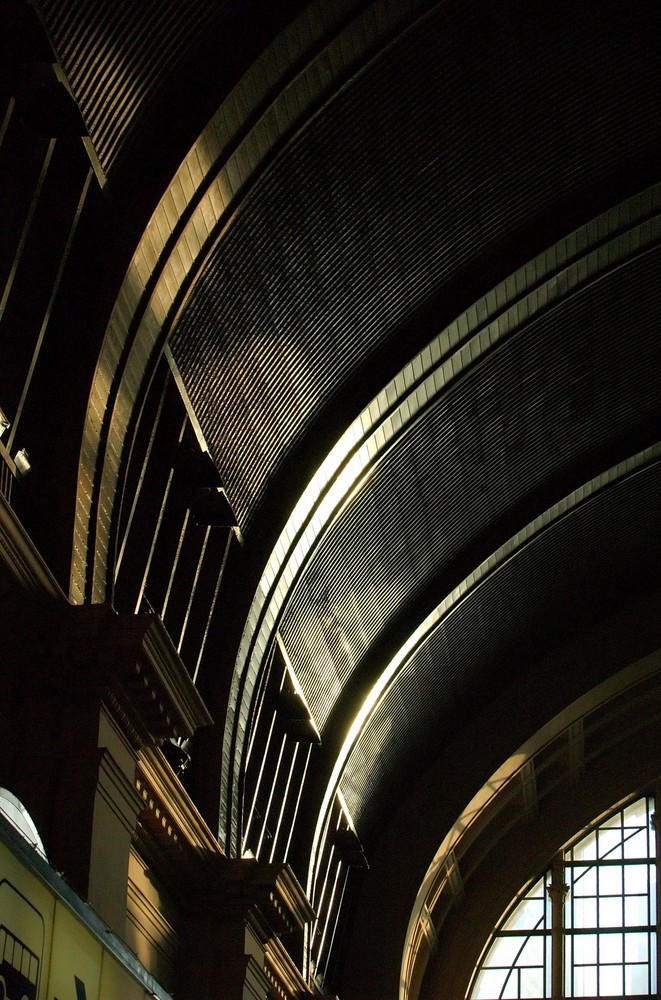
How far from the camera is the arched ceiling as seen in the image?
10.3 metres

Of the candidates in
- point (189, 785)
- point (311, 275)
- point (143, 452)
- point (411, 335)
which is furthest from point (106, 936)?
point (411, 335)

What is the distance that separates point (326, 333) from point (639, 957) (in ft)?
36.6

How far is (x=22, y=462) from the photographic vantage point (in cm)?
912

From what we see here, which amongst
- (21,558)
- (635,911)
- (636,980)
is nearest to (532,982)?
(636,980)

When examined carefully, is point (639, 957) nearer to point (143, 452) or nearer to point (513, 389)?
point (513, 389)

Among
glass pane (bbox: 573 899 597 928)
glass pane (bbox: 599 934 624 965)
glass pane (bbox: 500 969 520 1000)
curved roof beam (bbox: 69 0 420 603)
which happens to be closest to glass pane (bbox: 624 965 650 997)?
glass pane (bbox: 599 934 624 965)

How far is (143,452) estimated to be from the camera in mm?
10797

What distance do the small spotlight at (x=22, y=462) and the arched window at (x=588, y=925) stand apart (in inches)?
528

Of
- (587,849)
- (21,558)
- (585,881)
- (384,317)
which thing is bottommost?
(21,558)

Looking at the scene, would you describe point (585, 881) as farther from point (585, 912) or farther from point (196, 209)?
point (196, 209)

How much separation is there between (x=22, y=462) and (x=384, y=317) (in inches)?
207

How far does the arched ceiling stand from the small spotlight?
39cm

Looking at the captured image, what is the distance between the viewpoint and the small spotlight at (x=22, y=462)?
9055mm

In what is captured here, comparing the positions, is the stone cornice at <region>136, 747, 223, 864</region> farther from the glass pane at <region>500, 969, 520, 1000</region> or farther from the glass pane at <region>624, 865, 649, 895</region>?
the glass pane at <region>624, 865, 649, 895</region>
